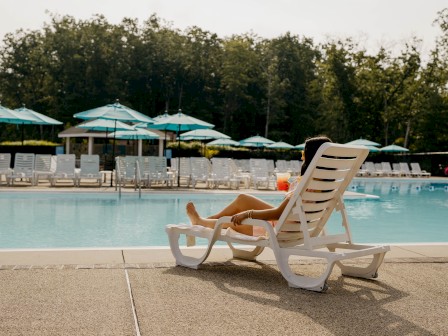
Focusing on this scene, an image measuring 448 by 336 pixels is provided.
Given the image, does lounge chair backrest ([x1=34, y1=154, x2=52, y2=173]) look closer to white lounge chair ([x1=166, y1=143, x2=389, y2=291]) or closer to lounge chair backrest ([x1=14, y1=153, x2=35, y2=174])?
lounge chair backrest ([x1=14, y1=153, x2=35, y2=174])

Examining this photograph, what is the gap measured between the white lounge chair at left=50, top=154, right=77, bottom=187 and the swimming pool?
71.8 inches

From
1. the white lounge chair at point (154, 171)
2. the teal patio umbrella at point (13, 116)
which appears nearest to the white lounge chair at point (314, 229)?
the white lounge chair at point (154, 171)

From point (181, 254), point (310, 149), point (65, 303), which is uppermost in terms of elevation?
point (310, 149)

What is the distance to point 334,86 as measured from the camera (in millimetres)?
43438

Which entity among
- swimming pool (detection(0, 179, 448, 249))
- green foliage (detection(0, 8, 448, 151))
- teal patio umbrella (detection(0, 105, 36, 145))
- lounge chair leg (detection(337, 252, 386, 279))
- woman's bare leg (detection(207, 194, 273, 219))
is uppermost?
green foliage (detection(0, 8, 448, 151))

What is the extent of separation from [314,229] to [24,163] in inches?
491

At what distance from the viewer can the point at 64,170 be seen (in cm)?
1546

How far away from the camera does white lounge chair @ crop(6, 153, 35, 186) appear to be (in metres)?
15.3

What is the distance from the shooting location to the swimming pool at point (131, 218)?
8.46 meters

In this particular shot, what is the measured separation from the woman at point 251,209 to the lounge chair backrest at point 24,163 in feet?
37.7

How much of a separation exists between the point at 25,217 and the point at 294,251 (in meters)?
7.44

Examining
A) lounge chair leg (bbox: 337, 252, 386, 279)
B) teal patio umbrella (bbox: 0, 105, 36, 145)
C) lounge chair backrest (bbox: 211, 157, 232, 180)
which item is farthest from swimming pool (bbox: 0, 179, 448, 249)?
teal patio umbrella (bbox: 0, 105, 36, 145)

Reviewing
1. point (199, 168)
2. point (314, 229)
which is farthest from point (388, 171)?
point (314, 229)

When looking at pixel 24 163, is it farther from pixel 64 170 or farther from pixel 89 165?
pixel 89 165
